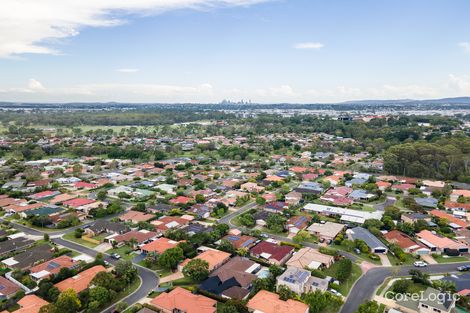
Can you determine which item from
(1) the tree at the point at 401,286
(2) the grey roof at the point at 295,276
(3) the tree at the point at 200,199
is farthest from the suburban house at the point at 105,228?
(1) the tree at the point at 401,286

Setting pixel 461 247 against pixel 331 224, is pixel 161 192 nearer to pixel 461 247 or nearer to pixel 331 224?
pixel 331 224

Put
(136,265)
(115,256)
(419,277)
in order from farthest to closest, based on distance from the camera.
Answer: (115,256)
(136,265)
(419,277)

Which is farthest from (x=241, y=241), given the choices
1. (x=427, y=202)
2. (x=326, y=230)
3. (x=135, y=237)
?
(x=427, y=202)

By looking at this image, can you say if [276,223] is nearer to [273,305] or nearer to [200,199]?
[200,199]

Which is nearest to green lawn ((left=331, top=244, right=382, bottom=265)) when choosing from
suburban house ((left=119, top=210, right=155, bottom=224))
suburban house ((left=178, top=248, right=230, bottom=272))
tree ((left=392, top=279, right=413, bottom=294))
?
tree ((left=392, top=279, right=413, bottom=294))

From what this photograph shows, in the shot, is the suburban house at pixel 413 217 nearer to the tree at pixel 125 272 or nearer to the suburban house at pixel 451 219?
the suburban house at pixel 451 219

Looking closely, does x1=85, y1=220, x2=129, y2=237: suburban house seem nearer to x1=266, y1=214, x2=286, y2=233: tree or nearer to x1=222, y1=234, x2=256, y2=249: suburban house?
x1=222, y1=234, x2=256, y2=249: suburban house
